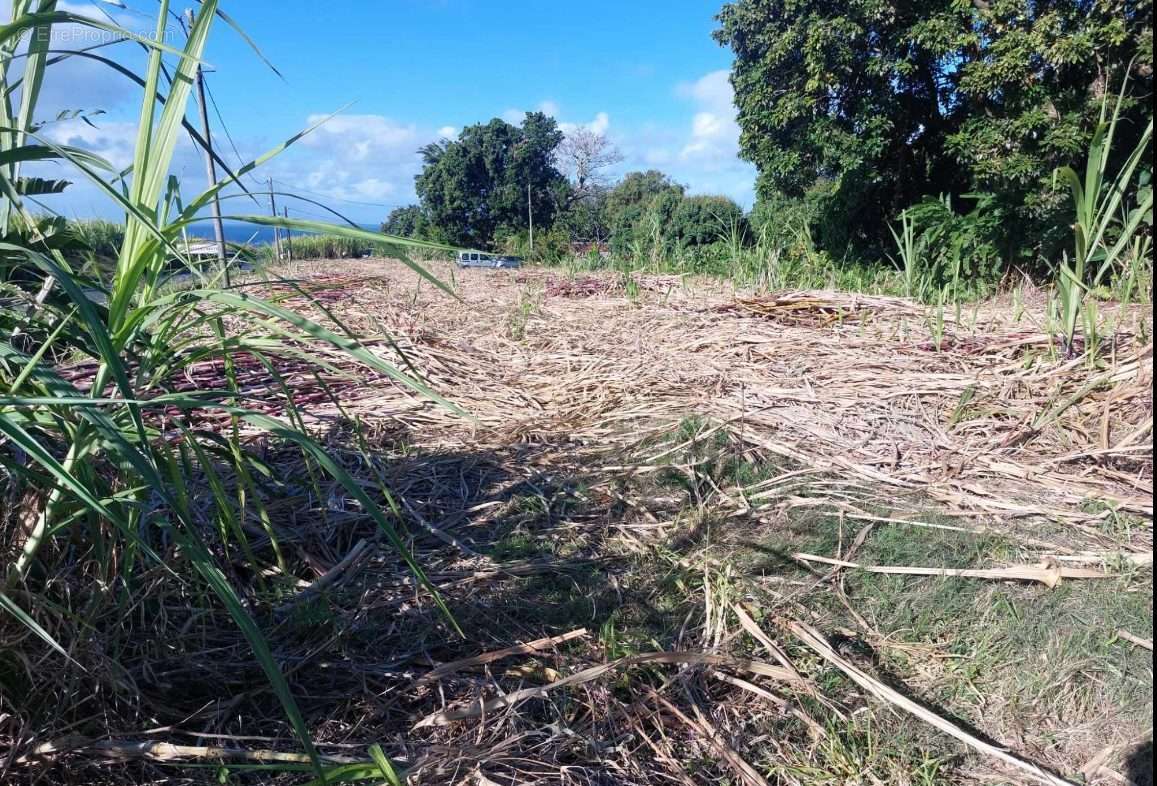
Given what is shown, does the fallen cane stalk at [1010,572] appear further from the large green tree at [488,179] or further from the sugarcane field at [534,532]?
the large green tree at [488,179]

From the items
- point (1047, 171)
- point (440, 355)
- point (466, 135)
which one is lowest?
point (440, 355)

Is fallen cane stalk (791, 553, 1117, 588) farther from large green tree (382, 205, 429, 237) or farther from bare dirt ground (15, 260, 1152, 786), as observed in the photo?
large green tree (382, 205, 429, 237)

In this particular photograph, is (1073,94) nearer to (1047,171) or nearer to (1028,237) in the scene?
(1047,171)

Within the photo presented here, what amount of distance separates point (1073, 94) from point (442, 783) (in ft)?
29.0

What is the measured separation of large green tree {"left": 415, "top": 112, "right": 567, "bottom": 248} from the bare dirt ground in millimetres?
28661

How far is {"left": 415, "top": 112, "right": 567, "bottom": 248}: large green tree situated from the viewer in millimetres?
30922

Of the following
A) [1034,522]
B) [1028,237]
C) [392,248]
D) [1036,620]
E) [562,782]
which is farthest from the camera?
[1028,237]

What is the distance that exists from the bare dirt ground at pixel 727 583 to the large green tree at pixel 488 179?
94.0ft

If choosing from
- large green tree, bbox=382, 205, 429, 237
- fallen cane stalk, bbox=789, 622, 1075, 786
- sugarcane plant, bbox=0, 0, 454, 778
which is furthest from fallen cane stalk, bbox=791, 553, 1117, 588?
large green tree, bbox=382, 205, 429, 237

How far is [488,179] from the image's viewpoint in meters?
31.7

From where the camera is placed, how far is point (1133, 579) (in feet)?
5.71

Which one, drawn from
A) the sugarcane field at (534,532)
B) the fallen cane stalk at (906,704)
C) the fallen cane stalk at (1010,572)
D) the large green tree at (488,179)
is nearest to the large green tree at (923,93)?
the sugarcane field at (534,532)

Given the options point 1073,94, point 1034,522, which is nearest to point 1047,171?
point 1073,94

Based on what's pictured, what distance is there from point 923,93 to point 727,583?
1009cm
